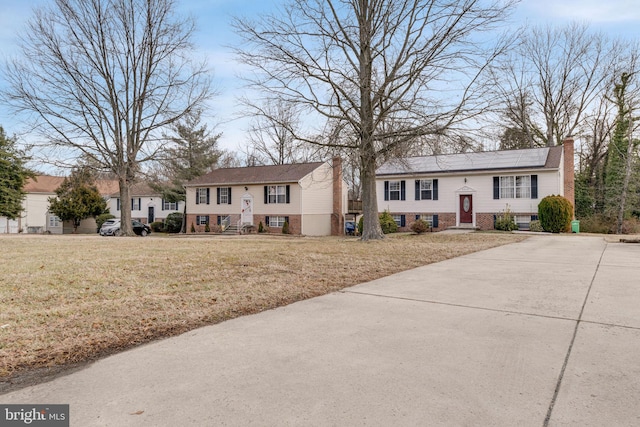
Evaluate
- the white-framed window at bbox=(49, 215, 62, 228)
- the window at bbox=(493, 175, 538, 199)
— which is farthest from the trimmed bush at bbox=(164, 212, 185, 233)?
the window at bbox=(493, 175, 538, 199)

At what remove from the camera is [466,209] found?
84.1 feet

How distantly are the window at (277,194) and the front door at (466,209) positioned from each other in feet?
41.1

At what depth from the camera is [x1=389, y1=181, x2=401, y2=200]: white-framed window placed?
91.3 feet

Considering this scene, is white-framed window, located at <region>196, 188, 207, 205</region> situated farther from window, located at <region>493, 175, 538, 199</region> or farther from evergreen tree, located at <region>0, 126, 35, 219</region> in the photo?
window, located at <region>493, 175, 538, 199</region>

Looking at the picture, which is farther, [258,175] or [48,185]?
[48,185]

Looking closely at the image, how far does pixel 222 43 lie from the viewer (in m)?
14.8

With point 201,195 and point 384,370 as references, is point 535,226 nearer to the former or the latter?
point 384,370

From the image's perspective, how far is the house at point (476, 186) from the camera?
77.4 feet

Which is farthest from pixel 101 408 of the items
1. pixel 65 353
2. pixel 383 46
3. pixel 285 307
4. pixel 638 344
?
pixel 383 46

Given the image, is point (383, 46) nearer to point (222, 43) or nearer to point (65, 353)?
point (222, 43)

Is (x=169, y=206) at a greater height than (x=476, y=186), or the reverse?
(x=476, y=186)

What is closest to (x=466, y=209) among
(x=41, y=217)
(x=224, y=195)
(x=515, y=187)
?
(x=515, y=187)

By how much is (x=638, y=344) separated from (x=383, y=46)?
13518mm

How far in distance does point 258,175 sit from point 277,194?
107 inches
